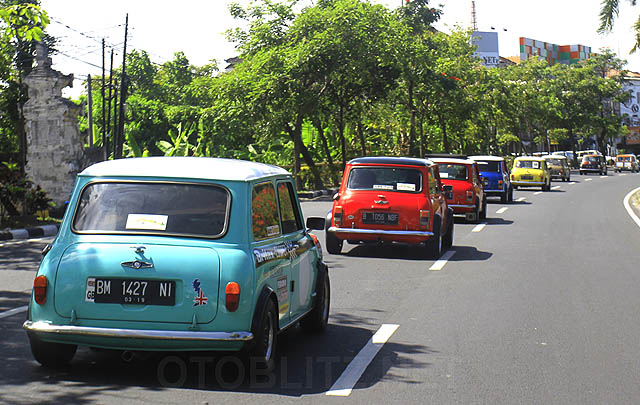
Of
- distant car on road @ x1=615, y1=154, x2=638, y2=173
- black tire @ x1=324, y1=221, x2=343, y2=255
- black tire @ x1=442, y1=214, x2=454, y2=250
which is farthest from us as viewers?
distant car on road @ x1=615, y1=154, x2=638, y2=173

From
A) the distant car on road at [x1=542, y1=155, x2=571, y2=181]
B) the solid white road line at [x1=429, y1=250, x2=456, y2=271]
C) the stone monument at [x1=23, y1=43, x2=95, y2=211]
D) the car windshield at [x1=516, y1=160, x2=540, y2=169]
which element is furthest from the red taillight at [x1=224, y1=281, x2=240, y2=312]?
the distant car on road at [x1=542, y1=155, x2=571, y2=181]

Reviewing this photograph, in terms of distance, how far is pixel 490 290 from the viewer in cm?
1129

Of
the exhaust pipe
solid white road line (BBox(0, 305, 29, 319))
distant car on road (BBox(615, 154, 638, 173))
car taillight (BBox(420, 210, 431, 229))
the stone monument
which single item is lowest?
the exhaust pipe

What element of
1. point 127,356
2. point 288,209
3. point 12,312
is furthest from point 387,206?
point 127,356

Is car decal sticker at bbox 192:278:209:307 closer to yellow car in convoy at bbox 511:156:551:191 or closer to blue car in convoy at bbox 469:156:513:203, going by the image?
blue car in convoy at bbox 469:156:513:203

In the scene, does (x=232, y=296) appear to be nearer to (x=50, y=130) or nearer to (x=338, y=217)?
(x=338, y=217)

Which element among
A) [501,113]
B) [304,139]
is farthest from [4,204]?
[501,113]

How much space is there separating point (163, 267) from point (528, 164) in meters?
41.2

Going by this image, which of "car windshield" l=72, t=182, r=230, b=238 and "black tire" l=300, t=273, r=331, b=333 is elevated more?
"car windshield" l=72, t=182, r=230, b=238

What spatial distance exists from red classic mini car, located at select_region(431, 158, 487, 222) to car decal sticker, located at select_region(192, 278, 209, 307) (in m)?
17.0

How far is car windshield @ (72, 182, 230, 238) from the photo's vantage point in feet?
21.0

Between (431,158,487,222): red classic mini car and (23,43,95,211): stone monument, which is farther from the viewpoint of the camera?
(23,43,95,211): stone monument

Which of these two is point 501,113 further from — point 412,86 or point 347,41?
point 347,41

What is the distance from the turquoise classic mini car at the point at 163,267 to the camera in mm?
6055
